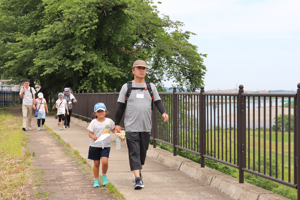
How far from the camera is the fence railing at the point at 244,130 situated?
5.08 metres

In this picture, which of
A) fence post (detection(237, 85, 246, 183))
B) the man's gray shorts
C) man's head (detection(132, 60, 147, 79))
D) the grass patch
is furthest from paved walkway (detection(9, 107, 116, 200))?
fence post (detection(237, 85, 246, 183))

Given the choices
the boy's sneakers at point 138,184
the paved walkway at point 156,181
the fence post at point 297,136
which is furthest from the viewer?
the boy's sneakers at point 138,184

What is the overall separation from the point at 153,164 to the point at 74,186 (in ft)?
7.86

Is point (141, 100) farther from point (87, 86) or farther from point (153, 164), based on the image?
point (87, 86)

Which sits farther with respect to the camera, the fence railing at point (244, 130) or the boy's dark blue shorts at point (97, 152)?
the boy's dark blue shorts at point (97, 152)

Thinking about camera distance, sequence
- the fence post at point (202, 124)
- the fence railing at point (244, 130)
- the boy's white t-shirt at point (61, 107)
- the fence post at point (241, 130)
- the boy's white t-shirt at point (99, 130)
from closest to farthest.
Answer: the fence railing at point (244, 130), the fence post at point (241, 130), the boy's white t-shirt at point (99, 130), the fence post at point (202, 124), the boy's white t-shirt at point (61, 107)

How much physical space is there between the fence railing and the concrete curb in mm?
197

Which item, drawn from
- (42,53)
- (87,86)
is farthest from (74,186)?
(42,53)

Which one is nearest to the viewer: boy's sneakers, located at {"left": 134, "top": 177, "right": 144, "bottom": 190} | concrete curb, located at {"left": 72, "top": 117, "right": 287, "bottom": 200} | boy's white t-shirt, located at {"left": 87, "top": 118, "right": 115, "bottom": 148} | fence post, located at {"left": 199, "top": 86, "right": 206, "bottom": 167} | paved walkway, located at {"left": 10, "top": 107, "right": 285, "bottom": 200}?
concrete curb, located at {"left": 72, "top": 117, "right": 287, "bottom": 200}

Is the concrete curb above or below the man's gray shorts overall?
below

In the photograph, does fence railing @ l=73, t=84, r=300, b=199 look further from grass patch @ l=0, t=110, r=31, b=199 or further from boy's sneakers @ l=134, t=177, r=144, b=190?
grass patch @ l=0, t=110, r=31, b=199

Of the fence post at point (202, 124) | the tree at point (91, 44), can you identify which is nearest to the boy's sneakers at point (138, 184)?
the fence post at point (202, 124)

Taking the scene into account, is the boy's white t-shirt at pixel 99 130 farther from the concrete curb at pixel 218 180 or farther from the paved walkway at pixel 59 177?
the concrete curb at pixel 218 180

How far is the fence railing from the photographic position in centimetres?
508
